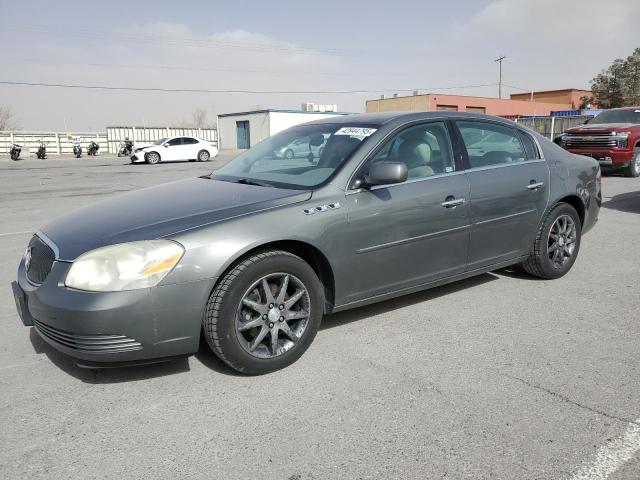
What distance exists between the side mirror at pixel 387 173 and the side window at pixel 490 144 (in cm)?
102

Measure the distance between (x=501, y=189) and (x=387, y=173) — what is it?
135 cm

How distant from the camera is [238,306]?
2.96 metres

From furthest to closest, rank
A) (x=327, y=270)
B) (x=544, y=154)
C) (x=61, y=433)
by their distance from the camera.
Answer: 1. (x=544, y=154)
2. (x=327, y=270)
3. (x=61, y=433)

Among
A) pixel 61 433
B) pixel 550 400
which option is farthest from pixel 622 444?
pixel 61 433

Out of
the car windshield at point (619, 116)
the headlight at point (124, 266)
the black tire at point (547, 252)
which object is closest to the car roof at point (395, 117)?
the black tire at point (547, 252)

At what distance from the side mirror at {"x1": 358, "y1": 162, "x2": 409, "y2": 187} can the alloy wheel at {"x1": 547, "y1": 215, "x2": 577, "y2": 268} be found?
2062 millimetres

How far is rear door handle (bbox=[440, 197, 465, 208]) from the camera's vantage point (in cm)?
384

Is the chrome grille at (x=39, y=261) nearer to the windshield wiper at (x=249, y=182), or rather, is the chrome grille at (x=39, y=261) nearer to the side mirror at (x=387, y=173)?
the windshield wiper at (x=249, y=182)

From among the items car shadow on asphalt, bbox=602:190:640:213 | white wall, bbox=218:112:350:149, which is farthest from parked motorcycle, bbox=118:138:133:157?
car shadow on asphalt, bbox=602:190:640:213

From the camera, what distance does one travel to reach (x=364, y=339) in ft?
11.8

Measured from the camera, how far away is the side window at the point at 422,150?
12.4ft

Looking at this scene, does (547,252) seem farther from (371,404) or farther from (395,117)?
(371,404)

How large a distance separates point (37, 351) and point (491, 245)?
3.41 metres

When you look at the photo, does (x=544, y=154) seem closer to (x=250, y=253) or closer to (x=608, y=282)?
(x=608, y=282)
